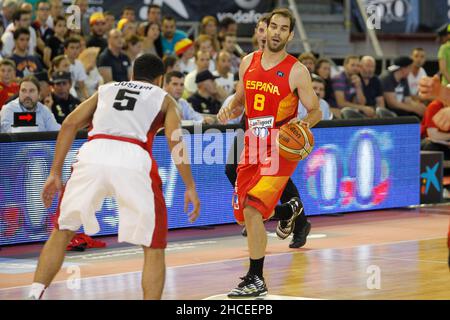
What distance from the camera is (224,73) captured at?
17875 millimetres

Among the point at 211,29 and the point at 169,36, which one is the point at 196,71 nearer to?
the point at 169,36

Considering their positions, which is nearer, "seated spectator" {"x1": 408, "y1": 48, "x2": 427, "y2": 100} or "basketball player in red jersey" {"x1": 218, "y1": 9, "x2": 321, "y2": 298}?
"basketball player in red jersey" {"x1": 218, "y1": 9, "x2": 321, "y2": 298}

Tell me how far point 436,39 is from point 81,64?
34.4ft

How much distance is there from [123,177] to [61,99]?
24.1 feet

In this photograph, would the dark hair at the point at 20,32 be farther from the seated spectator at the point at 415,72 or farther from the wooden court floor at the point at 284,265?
the seated spectator at the point at 415,72

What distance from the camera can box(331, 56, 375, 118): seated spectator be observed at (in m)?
18.7

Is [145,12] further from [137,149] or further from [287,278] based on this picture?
[137,149]

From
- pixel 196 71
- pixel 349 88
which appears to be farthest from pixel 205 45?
pixel 349 88

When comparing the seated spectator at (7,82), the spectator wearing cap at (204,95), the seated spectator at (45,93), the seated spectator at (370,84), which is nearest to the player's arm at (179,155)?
the seated spectator at (45,93)

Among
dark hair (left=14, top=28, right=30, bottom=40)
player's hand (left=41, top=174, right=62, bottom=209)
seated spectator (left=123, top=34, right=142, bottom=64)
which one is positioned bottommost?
player's hand (left=41, top=174, right=62, bottom=209)

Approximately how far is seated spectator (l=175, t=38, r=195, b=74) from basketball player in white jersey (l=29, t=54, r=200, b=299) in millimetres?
10138

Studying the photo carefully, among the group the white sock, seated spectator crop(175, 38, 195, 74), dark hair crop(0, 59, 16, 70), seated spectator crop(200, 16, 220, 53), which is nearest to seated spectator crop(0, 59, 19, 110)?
dark hair crop(0, 59, 16, 70)

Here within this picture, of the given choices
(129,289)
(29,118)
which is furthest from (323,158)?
(129,289)

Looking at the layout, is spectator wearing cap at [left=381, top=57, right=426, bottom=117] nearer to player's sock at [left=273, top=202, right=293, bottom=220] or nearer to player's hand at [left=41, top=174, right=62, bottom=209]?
player's sock at [left=273, top=202, right=293, bottom=220]
